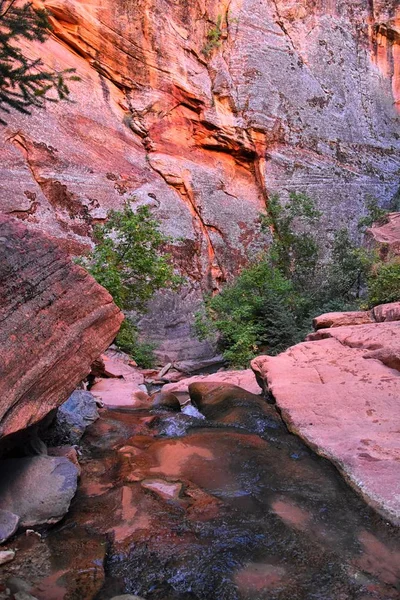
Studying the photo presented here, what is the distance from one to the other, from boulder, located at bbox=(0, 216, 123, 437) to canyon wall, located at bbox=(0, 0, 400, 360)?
10.3m

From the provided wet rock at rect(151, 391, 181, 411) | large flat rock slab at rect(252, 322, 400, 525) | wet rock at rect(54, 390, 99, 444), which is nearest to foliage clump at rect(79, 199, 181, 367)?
wet rock at rect(151, 391, 181, 411)

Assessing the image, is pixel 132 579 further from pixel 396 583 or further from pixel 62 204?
pixel 62 204

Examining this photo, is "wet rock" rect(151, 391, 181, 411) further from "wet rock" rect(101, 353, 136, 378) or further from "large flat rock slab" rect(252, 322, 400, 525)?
"wet rock" rect(101, 353, 136, 378)

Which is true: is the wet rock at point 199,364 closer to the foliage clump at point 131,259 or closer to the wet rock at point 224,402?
the foliage clump at point 131,259

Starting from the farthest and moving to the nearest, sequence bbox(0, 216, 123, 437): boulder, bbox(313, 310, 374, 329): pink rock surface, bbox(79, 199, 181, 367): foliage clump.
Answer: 1. bbox(79, 199, 181, 367): foliage clump
2. bbox(313, 310, 374, 329): pink rock surface
3. bbox(0, 216, 123, 437): boulder

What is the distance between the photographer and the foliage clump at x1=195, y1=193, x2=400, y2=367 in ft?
44.3

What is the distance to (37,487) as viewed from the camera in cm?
394

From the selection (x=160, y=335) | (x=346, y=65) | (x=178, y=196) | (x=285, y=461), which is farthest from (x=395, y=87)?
(x=285, y=461)

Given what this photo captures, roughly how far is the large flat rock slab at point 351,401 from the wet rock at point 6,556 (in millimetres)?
2763

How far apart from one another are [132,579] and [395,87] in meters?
28.5

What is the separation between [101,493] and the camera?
14.2 feet

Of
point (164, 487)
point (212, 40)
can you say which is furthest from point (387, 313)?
point (212, 40)

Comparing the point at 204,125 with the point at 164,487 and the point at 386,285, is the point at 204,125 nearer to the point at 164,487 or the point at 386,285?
the point at 386,285

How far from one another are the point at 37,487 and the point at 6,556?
2.70ft
